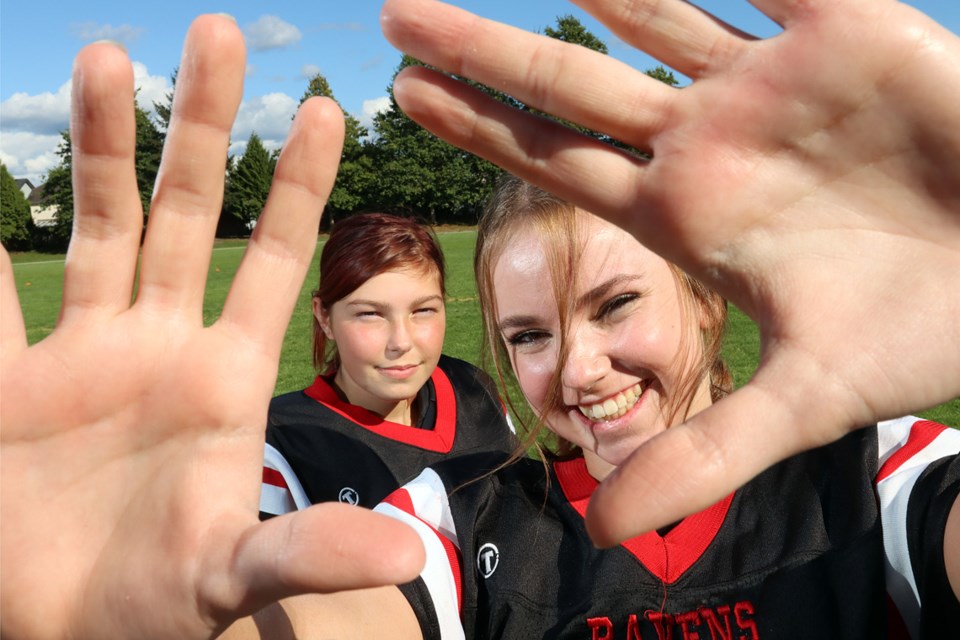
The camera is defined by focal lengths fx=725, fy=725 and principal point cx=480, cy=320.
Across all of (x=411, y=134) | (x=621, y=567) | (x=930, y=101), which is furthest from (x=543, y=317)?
(x=411, y=134)

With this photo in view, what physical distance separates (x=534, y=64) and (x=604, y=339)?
944 millimetres

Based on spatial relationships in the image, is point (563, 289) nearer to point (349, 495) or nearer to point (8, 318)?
point (8, 318)

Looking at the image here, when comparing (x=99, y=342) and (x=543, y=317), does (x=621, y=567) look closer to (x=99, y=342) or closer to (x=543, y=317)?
(x=543, y=317)

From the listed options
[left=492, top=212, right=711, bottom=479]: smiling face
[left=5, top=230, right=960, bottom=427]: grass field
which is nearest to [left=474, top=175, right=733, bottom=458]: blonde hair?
[left=492, top=212, right=711, bottom=479]: smiling face

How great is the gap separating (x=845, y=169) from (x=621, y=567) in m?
1.12

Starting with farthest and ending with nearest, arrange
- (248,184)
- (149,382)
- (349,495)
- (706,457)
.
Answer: (248,184)
(349,495)
(149,382)
(706,457)

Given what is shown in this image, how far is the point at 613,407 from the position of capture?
1933mm

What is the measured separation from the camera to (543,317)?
192 cm

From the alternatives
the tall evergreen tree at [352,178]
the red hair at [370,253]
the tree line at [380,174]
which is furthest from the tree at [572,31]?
the red hair at [370,253]

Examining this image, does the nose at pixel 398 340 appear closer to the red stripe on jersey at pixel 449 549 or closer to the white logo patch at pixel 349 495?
the white logo patch at pixel 349 495

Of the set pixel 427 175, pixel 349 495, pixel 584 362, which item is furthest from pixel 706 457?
pixel 427 175

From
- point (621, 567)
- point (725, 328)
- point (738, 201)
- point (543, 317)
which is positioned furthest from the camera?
point (725, 328)

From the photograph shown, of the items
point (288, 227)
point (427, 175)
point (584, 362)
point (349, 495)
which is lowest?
point (349, 495)

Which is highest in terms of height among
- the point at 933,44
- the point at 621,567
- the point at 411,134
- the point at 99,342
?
the point at 411,134
